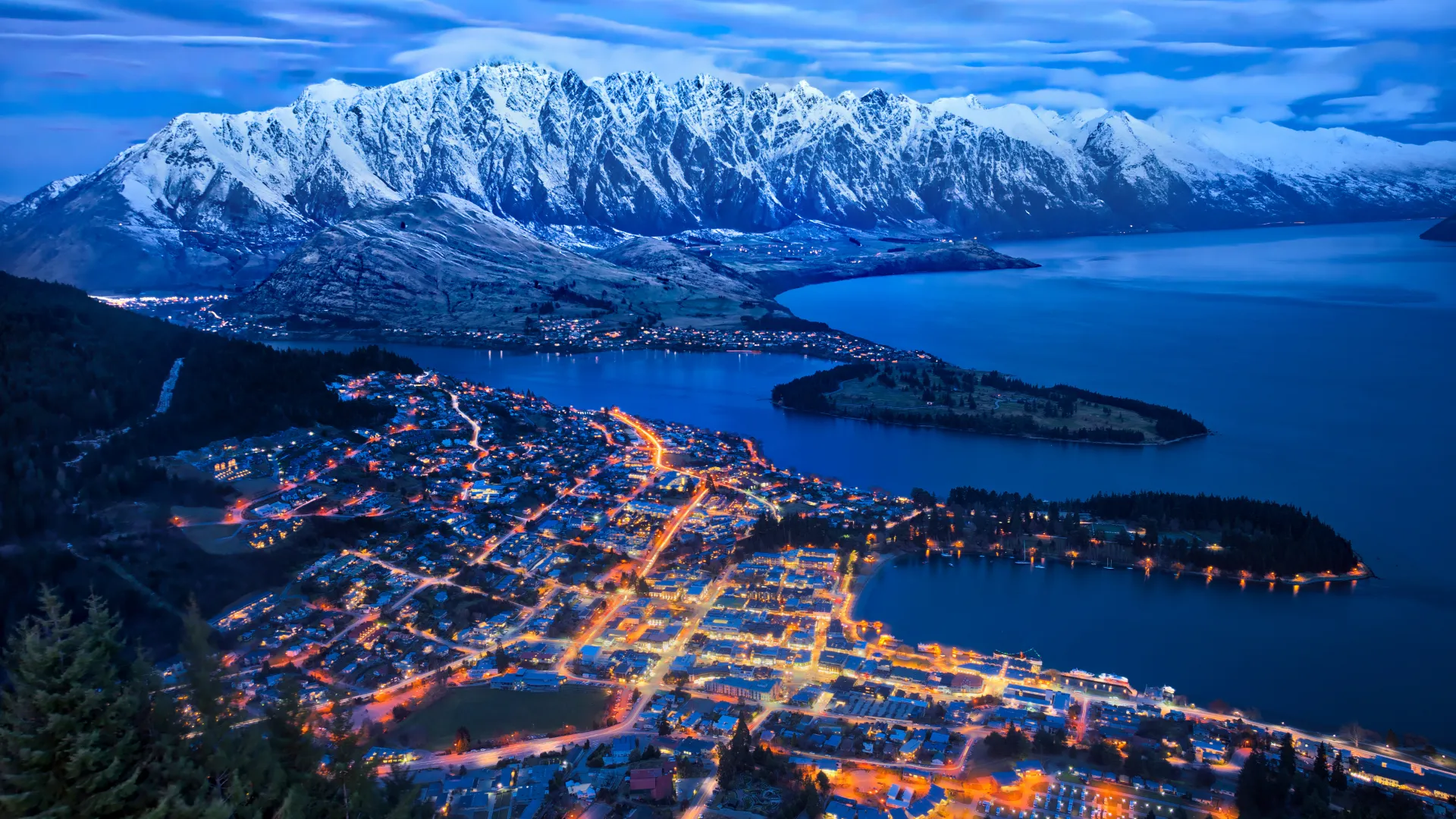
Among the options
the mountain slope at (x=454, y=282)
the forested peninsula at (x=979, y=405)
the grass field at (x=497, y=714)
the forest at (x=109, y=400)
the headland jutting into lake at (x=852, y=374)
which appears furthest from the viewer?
the mountain slope at (x=454, y=282)

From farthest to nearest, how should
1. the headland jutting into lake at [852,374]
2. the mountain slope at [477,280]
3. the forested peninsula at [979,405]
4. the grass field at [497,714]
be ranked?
the mountain slope at [477,280] → the headland jutting into lake at [852,374] → the forested peninsula at [979,405] → the grass field at [497,714]

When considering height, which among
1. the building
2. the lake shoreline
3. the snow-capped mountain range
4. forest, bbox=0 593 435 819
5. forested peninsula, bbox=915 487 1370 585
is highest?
the snow-capped mountain range

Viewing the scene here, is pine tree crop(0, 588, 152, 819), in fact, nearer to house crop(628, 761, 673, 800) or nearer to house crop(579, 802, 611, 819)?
house crop(579, 802, 611, 819)

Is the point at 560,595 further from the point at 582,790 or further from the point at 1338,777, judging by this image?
the point at 1338,777

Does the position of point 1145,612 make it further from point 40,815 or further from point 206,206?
point 206,206

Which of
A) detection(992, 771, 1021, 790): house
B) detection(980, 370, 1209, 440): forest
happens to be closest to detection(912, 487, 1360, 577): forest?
detection(980, 370, 1209, 440): forest

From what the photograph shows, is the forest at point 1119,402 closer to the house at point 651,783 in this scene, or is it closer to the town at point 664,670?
the town at point 664,670

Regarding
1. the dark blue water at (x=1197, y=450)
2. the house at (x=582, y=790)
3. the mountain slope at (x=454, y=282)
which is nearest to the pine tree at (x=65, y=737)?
the house at (x=582, y=790)
